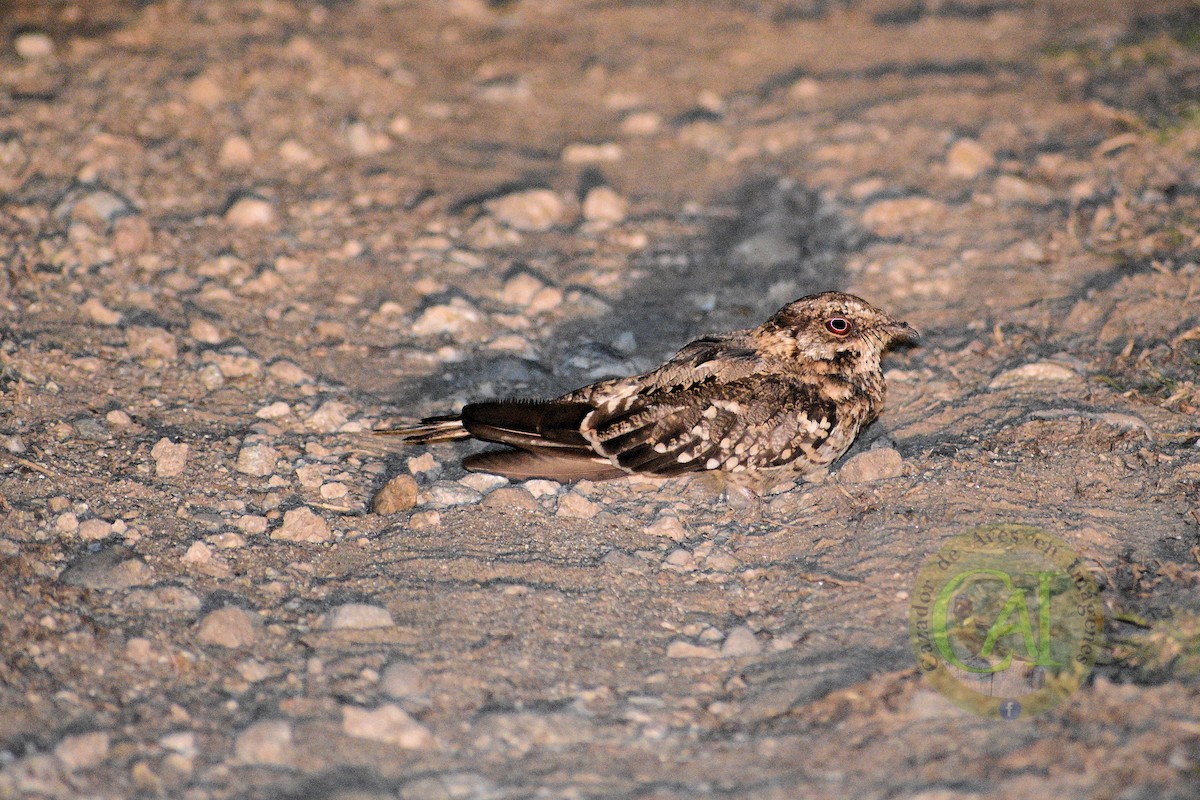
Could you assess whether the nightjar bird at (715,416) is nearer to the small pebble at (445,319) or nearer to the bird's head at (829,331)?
the bird's head at (829,331)

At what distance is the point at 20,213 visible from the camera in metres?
5.10

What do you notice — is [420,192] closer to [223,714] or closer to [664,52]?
[664,52]

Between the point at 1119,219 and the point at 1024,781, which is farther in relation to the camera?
the point at 1119,219

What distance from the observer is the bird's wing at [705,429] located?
13.1ft

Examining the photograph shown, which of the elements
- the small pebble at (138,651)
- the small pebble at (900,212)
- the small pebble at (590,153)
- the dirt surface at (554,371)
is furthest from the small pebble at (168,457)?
the small pebble at (900,212)

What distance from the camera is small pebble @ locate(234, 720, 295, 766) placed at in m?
2.77

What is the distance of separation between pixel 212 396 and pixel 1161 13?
19.9ft

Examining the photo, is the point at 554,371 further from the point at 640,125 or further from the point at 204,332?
the point at 640,125

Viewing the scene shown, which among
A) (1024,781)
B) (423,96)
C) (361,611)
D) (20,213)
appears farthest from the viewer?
(423,96)

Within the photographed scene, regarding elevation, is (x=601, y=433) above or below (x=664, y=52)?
below

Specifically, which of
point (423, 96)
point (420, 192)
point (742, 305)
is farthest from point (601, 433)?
point (423, 96)

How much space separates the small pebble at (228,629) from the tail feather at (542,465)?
40.6 inches

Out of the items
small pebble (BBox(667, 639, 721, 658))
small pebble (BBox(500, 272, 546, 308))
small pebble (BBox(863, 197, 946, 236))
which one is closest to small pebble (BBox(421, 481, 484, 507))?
small pebble (BBox(667, 639, 721, 658))

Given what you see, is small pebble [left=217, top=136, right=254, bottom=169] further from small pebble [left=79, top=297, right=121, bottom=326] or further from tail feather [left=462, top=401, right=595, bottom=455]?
tail feather [left=462, top=401, right=595, bottom=455]
